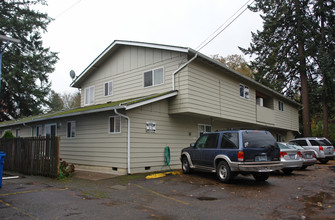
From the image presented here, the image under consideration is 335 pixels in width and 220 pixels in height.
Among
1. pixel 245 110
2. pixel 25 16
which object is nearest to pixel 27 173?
pixel 245 110

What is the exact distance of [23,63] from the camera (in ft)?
84.6

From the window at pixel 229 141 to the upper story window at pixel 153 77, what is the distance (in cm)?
601

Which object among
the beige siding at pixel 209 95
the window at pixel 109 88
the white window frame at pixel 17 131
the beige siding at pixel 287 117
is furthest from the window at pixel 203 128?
the white window frame at pixel 17 131

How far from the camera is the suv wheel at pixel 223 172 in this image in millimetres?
9374

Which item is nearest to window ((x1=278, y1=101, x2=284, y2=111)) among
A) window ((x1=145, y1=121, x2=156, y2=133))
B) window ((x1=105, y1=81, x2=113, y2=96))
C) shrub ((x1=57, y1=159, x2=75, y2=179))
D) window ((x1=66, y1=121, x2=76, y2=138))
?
window ((x1=105, y1=81, x2=113, y2=96))

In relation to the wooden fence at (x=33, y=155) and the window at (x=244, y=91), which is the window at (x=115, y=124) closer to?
the wooden fence at (x=33, y=155)

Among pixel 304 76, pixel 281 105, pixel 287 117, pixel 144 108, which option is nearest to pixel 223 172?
pixel 144 108

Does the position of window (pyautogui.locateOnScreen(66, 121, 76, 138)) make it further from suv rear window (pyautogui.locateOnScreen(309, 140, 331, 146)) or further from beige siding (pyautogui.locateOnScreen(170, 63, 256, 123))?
suv rear window (pyautogui.locateOnScreen(309, 140, 331, 146))

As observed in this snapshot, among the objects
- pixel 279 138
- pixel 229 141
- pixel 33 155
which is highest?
pixel 229 141

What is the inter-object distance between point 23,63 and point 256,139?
24.4 metres

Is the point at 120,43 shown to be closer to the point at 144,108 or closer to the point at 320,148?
the point at 144,108

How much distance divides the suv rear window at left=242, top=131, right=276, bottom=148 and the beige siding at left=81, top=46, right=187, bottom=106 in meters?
5.88

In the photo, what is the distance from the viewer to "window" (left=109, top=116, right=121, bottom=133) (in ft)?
41.5

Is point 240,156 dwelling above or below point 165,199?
above
